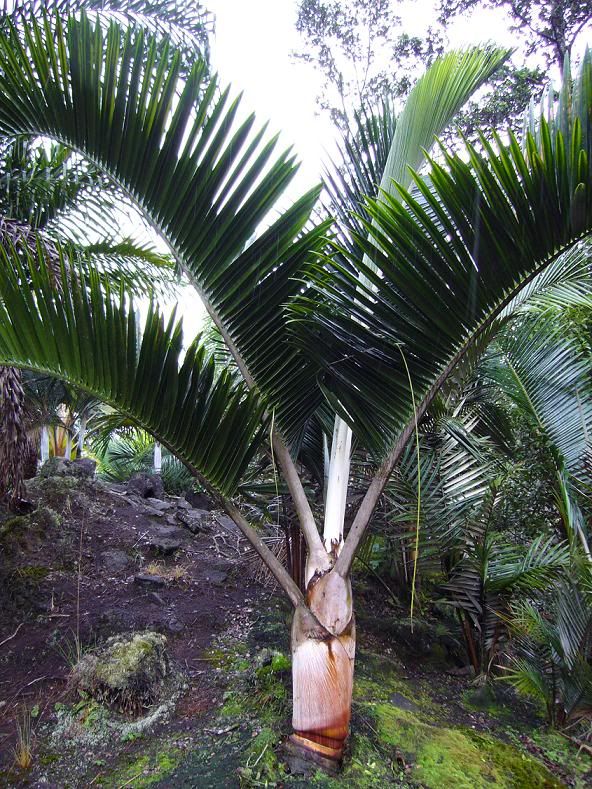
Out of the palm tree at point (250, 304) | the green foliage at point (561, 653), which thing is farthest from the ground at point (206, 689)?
the palm tree at point (250, 304)

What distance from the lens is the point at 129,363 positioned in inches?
65.7

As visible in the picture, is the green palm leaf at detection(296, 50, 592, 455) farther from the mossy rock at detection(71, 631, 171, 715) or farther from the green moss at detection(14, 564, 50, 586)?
the green moss at detection(14, 564, 50, 586)

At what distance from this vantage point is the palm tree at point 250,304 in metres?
1.50

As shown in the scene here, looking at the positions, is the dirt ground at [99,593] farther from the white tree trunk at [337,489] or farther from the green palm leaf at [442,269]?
the green palm leaf at [442,269]

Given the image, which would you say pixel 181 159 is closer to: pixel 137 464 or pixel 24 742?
pixel 24 742

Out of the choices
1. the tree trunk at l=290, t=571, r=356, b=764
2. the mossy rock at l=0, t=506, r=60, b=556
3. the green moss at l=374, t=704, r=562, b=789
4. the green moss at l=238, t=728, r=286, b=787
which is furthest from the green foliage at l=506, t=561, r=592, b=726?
the mossy rock at l=0, t=506, r=60, b=556

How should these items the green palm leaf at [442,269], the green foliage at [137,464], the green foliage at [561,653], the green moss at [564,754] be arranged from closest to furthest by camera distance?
the green palm leaf at [442,269], the green moss at [564,754], the green foliage at [561,653], the green foliage at [137,464]

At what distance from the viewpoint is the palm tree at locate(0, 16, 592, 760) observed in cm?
150

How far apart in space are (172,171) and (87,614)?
2241mm

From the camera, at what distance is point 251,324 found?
1873 mm

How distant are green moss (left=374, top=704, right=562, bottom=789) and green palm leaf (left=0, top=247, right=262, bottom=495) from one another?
1.11m

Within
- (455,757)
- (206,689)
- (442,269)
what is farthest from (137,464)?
(442,269)

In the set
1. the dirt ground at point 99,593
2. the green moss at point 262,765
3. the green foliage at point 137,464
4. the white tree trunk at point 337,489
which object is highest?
the green foliage at point 137,464

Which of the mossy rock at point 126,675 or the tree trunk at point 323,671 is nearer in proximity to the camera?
the tree trunk at point 323,671
